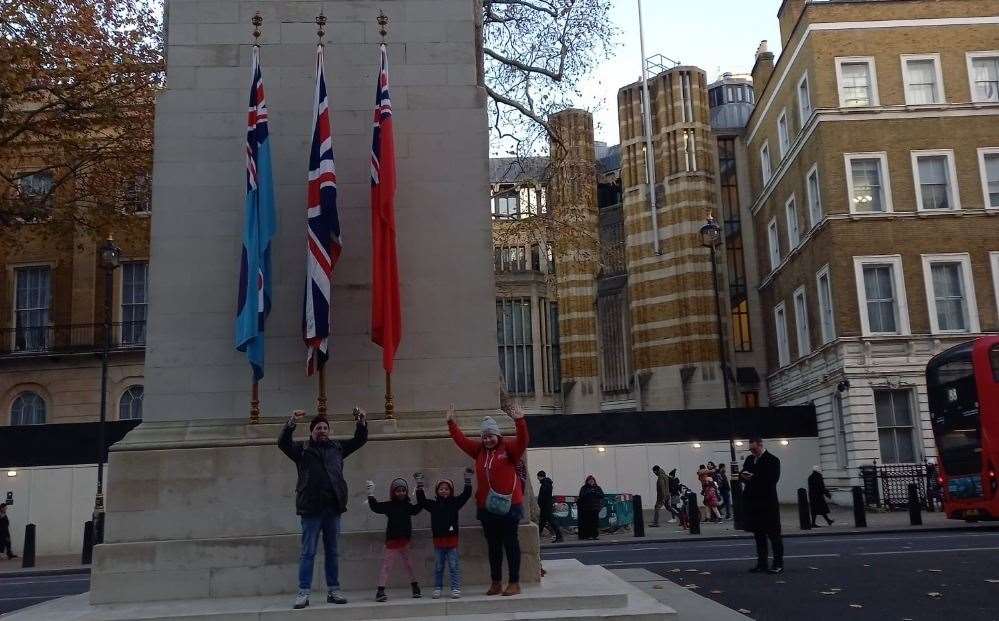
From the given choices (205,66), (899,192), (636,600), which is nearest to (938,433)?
(899,192)

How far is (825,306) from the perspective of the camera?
32750 millimetres

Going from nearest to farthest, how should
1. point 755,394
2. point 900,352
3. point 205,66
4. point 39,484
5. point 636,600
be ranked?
point 636,600 → point 205,66 → point 39,484 → point 900,352 → point 755,394

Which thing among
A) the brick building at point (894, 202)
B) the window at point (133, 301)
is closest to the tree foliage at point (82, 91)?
the window at point (133, 301)

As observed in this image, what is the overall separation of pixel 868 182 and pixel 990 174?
4163mm

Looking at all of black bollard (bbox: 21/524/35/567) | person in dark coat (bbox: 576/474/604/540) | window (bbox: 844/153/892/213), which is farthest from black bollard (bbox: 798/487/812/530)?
black bollard (bbox: 21/524/35/567)

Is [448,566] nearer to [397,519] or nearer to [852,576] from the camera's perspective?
[397,519]

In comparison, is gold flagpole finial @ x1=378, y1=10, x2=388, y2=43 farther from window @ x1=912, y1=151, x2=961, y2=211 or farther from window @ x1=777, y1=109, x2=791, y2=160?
window @ x1=777, y1=109, x2=791, y2=160

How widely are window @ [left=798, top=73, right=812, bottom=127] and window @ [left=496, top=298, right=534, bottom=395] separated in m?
20.9

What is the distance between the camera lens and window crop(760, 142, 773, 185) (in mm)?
40781

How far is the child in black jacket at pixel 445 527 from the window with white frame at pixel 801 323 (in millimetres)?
29555

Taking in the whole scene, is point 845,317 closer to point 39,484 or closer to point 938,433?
point 938,433

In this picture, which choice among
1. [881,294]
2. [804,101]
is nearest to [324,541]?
[881,294]

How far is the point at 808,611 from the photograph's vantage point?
8453 millimetres

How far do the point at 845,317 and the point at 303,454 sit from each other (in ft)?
86.7
